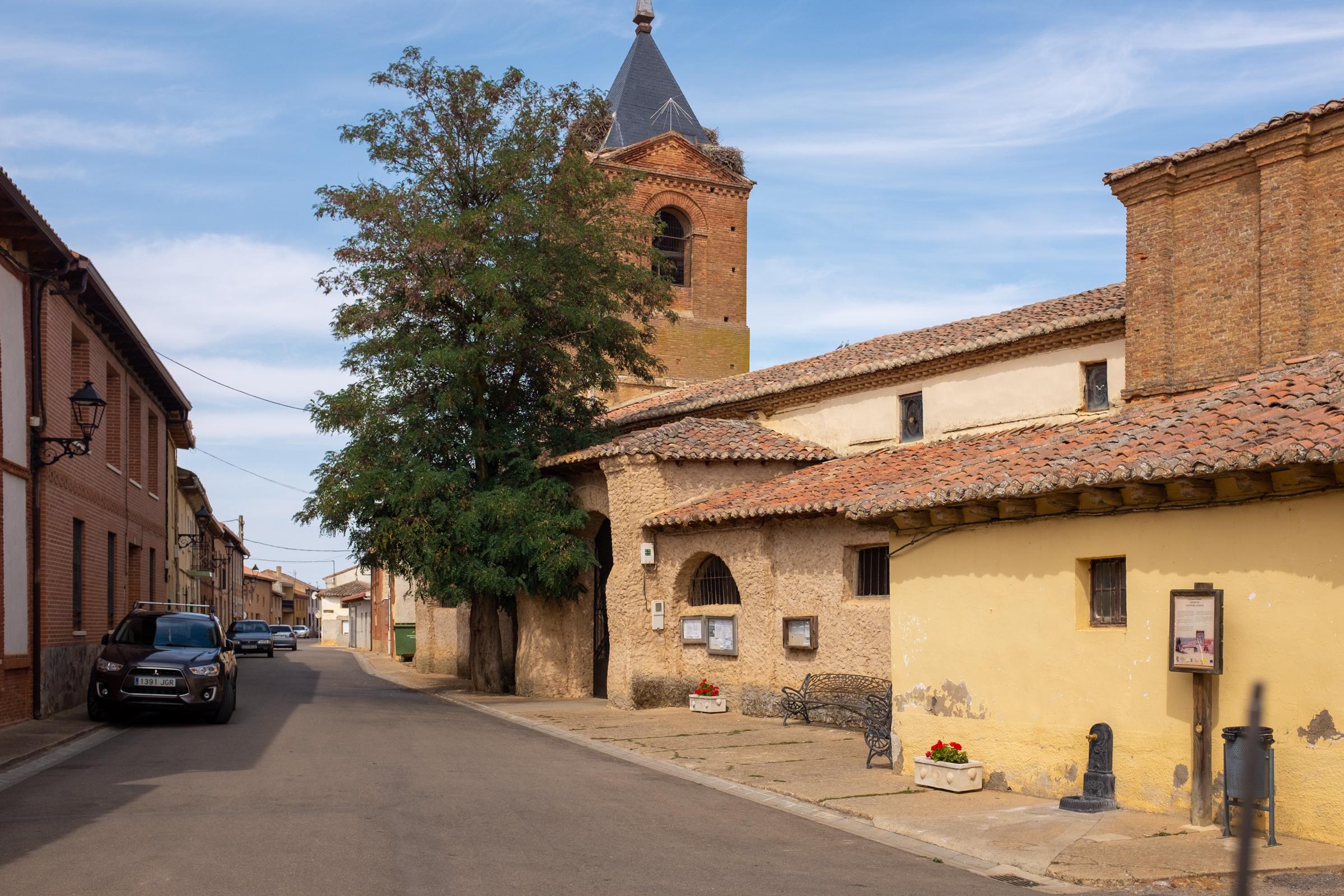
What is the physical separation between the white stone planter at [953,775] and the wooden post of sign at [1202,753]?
219 cm

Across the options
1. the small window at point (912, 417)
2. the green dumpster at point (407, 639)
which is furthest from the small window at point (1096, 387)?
the green dumpster at point (407, 639)

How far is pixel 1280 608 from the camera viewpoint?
9.32m

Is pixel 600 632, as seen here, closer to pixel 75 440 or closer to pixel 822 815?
pixel 75 440

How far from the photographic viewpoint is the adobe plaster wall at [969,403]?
716 inches

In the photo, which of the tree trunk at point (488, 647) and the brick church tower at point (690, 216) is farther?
the brick church tower at point (690, 216)

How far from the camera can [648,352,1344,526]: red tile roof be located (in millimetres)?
9352

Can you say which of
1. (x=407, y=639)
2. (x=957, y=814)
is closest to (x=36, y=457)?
(x=957, y=814)

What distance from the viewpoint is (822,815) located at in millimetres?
10734

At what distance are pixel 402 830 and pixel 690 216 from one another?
104 ft

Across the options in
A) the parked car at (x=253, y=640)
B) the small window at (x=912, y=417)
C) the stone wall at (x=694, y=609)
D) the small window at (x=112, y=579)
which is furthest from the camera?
the parked car at (x=253, y=640)

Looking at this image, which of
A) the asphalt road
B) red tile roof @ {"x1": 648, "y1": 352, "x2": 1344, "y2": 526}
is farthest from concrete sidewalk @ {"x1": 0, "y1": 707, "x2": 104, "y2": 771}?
red tile roof @ {"x1": 648, "y1": 352, "x2": 1344, "y2": 526}

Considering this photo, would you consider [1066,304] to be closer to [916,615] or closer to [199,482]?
[916,615]

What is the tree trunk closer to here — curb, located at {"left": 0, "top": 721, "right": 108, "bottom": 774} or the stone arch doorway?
the stone arch doorway

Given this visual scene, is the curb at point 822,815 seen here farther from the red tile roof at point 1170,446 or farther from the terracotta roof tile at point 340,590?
the terracotta roof tile at point 340,590
